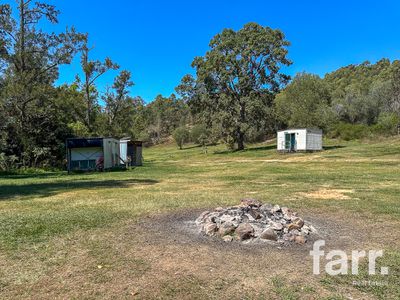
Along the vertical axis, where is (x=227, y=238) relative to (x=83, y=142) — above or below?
below

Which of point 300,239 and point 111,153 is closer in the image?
point 300,239

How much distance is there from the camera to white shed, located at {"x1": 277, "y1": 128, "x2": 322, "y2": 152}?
3506 centimetres

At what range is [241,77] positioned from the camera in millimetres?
42500

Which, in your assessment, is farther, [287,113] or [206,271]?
[287,113]

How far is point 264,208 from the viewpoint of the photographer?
6.68m

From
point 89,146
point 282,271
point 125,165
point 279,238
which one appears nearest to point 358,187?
point 279,238

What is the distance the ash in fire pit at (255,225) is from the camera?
560 centimetres

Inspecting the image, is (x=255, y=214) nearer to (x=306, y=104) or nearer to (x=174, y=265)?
(x=174, y=265)

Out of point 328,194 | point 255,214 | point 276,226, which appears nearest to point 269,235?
point 276,226

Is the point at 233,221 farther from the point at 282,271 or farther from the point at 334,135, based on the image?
the point at 334,135

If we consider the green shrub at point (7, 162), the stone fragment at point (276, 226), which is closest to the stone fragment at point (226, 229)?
the stone fragment at point (276, 226)

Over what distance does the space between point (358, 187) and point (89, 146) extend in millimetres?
16712

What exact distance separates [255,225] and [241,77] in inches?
1504

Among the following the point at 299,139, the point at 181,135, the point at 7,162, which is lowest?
the point at 7,162
